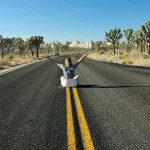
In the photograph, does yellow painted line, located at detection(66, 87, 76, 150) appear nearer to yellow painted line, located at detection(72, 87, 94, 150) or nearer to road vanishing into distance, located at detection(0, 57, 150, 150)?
road vanishing into distance, located at detection(0, 57, 150, 150)

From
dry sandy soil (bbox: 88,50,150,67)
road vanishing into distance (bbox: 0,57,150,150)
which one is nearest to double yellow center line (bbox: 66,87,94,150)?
road vanishing into distance (bbox: 0,57,150,150)

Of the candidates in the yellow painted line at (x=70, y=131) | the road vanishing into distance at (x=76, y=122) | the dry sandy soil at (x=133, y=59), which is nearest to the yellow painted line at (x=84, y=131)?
the road vanishing into distance at (x=76, y=122)

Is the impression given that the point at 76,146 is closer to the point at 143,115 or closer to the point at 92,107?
the point at 143,115

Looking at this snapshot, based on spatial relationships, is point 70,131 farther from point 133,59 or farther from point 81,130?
point 133,59

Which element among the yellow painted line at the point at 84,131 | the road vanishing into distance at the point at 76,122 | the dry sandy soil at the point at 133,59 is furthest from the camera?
the dry sandy soil at the point at 133,59

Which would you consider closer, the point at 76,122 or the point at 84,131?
the point at 84,131

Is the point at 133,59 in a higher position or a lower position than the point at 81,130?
higher

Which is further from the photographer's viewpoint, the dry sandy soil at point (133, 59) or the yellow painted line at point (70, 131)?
the dry sandy soil at point (133, 59)

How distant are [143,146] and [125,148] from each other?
28 centimetres

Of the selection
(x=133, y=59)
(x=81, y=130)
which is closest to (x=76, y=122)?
(x=81, y=130)

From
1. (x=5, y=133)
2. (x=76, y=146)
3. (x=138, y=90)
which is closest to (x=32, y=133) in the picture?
(x=5, y=133)

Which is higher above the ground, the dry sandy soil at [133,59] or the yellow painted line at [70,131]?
the dry sandy soil at [133,59]

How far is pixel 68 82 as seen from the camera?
12.0 m

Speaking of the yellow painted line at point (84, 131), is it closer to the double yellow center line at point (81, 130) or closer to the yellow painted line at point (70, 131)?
the double yellow center line at point (81, 130)
